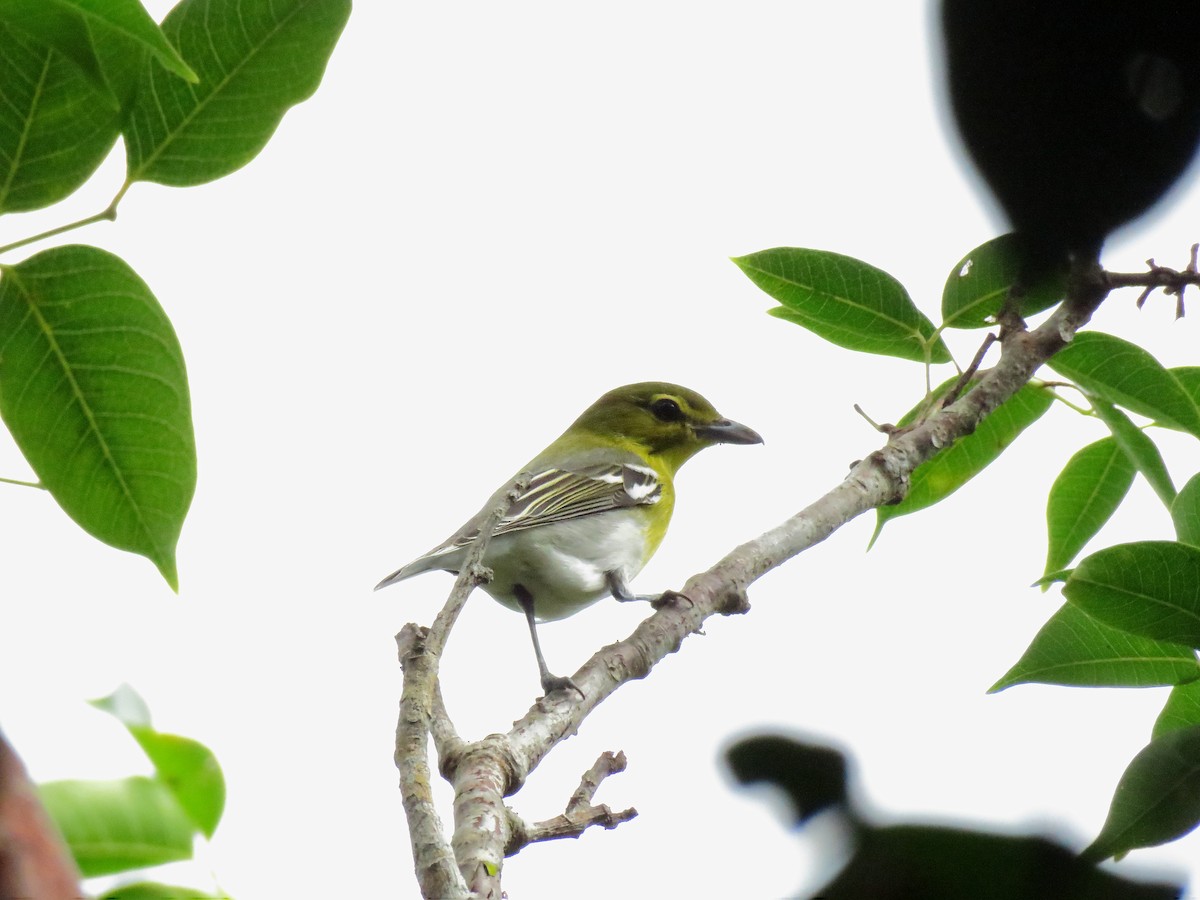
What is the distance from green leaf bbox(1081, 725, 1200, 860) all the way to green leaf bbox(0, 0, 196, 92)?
0.89 m

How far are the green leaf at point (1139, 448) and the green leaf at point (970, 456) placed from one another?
0.32 metres

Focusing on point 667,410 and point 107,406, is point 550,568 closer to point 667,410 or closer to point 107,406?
point 667,410

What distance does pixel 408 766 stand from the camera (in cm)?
139

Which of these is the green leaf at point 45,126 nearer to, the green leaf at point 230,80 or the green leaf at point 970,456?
the green leaf at point 230,80

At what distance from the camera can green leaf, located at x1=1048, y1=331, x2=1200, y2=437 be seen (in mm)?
1903

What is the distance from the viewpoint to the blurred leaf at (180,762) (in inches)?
23.8

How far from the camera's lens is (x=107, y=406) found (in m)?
1.18

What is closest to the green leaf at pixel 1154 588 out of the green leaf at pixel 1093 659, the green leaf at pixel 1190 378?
the green leaf at pixel 1093 659

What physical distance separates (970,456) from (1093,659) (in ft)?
→ 3.37

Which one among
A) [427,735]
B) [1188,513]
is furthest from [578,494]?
[1188,513]

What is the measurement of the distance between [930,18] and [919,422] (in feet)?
6.12

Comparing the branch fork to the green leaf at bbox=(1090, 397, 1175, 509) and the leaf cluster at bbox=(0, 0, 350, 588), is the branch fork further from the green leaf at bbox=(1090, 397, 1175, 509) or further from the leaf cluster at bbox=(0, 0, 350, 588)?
the leaf cluster at bbox=(0, 0, 350, 588)

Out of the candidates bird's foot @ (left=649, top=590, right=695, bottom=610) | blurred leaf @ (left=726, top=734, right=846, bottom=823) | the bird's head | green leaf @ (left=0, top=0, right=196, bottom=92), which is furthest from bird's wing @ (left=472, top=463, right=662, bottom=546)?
blurred leaf @ (left=726, top=734, right=846, bottom=823)

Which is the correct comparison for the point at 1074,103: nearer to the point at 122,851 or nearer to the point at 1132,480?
the point at 122,851
